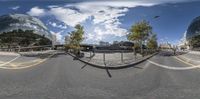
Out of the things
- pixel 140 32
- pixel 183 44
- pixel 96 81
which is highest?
pixel 140 32

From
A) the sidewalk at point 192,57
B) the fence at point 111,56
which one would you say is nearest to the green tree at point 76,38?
the fence at point 111,56

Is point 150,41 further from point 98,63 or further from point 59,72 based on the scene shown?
point 59,72

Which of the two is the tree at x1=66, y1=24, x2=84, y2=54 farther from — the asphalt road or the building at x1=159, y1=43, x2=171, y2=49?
the building at x1=159, y1=43, x2=171, y2=49

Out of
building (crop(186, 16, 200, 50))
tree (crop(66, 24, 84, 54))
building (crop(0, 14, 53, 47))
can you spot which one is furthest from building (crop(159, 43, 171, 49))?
building (crop(0, 14, 53, 47))

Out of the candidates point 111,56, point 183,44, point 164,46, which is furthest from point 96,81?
point 183,44

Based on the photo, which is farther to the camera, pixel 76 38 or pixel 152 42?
pixel 152 42

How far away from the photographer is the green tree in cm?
311

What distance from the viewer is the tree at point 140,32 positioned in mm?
3205

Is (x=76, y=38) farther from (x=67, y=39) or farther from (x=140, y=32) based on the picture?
(x=140, y=32)

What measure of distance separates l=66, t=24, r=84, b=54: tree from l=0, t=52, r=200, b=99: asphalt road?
185mm

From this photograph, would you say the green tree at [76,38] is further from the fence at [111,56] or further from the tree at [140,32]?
the tree at [140,32]

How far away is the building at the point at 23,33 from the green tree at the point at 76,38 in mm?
208

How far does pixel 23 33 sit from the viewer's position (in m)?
3.32

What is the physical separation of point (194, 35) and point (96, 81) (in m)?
0.87
